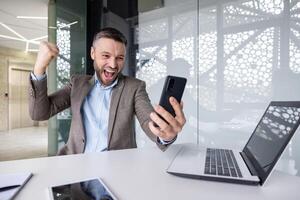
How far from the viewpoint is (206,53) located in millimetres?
2430

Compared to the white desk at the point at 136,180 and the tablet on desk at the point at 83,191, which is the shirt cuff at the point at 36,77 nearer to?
the white desk at the point at 136,180

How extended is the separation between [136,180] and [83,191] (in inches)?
5.4

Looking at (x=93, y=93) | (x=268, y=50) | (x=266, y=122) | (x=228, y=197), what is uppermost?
(x=268, y=50)

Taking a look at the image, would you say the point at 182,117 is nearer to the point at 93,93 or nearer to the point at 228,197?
the point at 228,197

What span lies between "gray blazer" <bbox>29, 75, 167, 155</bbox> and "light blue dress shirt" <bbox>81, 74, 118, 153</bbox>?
0.09 ft

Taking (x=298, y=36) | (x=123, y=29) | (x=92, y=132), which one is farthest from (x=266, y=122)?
(x=123, y=29)

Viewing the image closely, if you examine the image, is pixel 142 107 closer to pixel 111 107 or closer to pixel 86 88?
pixel 111 107

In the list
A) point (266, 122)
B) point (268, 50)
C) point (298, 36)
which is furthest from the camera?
point (268, 50)

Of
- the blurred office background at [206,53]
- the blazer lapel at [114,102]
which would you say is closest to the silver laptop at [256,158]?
the blazer lapel at [114,102]

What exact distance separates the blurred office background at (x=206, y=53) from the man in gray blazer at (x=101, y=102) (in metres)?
1.20

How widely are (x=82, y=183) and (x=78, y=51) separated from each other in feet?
10.7

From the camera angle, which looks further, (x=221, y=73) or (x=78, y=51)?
(x=78, y=51)

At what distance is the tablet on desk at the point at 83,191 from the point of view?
0.51 meters

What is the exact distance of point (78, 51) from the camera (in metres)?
3.63
